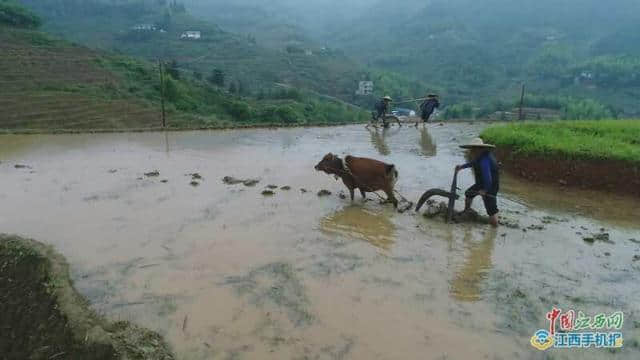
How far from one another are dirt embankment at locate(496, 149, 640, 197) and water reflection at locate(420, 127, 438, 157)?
3.14 m

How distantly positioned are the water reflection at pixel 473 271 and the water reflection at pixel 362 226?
1.11 m

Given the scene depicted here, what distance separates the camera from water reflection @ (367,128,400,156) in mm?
15602

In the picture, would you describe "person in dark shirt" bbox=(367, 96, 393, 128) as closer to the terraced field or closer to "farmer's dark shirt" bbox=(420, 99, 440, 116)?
"farmer's dark shirt" bbox=(420, 99, 440, 116)

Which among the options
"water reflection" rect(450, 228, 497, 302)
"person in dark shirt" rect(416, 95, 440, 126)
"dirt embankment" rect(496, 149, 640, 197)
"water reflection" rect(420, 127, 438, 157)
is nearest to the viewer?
"water reflection" rect(450, 228, 497, 302)

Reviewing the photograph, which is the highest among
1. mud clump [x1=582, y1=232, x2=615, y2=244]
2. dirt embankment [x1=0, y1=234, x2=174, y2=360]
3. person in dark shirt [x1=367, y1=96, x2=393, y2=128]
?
person in dark shirt [x1=367, y1=96, x2=393, y2=128]

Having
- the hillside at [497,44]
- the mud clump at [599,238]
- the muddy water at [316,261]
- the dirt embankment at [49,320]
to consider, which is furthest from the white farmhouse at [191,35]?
the mud clump at [599,238]

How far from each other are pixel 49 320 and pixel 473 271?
4890 millimetres

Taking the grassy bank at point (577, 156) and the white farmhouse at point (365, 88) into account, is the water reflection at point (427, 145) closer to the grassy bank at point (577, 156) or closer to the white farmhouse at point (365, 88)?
the grassy bank at point (577, 156)

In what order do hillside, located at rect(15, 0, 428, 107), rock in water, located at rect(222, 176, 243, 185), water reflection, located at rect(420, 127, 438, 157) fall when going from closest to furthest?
rock in water, located at rect(222, 176, 243, 185), water reflection, located at rect(420, 127, 438, 157), hillside, located at rect(15, 0, 428, 107)

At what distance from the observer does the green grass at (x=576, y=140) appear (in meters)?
11.2

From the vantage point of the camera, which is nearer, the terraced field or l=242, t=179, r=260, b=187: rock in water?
l=242, t=179, r=260, b=187: rock in water

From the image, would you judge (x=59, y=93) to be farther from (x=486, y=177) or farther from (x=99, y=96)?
(x=486, y=177)

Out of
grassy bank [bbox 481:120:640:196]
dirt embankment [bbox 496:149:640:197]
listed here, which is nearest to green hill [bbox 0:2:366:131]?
grassy bank [bbox 481:120:640:196]

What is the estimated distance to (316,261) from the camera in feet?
22.7
